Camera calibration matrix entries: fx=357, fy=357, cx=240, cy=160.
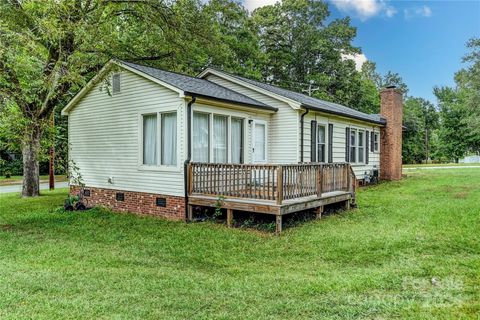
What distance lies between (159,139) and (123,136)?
1.62 m

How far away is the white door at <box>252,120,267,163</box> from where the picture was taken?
11.8m

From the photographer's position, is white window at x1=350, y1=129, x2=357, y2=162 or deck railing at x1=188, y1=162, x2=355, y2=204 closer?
Result: deck railing at x1=188, y1=162, x2=355, y2=204

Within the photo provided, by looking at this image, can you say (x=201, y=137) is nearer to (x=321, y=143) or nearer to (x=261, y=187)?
(x=261, y=187)

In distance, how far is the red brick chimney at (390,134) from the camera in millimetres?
18531

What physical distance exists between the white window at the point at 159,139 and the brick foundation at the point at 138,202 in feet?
3.23

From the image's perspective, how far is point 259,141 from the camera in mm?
12086

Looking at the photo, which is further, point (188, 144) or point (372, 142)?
point (372, 142)

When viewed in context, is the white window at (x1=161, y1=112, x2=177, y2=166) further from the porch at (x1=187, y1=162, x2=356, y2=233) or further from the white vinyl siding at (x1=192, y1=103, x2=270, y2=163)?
the porch at (x1=187, y1=162, x2=356, y2=233)

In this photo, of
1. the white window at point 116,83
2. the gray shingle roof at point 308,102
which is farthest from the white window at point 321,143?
the white window at point 116,83

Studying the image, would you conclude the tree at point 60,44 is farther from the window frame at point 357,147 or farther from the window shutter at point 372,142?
the window shutter at point 372,142

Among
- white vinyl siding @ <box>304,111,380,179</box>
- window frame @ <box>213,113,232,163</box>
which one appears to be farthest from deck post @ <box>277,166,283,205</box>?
white vinyl siding @ <box>304,111,380,179</box>

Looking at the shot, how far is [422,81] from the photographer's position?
2195 inches

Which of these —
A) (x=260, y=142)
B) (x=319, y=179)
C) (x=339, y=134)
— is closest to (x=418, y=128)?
(x=339, y=134)

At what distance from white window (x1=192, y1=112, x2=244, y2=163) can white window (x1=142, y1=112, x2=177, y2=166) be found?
1.91 ft
